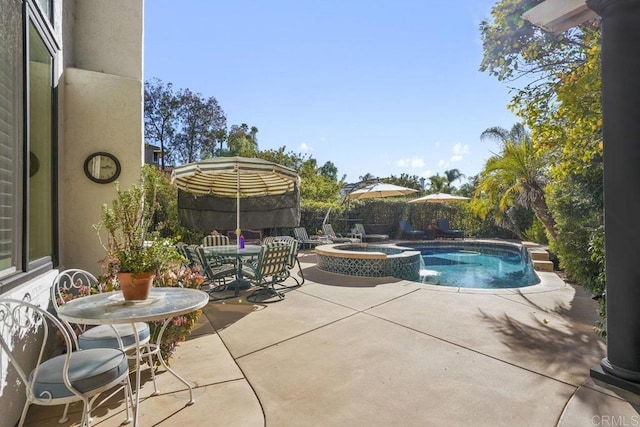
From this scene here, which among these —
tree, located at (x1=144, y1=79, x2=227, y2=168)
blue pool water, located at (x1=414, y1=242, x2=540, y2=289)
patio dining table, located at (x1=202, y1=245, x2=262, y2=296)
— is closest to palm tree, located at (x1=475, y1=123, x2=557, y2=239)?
blue pool water, located at (x1=414, y1=242, x2=540, y2=289)

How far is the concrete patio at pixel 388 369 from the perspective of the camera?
85.8 inches

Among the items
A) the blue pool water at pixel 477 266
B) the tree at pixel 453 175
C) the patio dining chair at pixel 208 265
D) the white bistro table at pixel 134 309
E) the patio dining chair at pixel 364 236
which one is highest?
the tree at pixel 453 175

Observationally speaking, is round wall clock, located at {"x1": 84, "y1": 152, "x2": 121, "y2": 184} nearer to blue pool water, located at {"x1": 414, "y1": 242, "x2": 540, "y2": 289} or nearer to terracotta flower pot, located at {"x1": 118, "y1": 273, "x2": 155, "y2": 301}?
terracotta flower pot, located at {"x1": 118, "y1": 273, "x2": 155, "y2": 301}

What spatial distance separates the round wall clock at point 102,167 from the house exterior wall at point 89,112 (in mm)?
67

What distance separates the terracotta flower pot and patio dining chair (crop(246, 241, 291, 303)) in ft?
8.95

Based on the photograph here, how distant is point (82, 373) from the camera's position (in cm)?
174

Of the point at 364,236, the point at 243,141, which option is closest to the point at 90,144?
the point at 364,236

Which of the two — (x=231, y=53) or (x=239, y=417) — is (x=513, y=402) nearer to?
(x=239, y=417)

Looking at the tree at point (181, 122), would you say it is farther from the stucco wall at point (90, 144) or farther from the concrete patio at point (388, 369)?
the concrete patio at point (388, 369)

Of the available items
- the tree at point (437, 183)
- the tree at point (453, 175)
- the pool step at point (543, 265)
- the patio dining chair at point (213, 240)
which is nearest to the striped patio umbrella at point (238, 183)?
the patio dining chair at point (213, 240)

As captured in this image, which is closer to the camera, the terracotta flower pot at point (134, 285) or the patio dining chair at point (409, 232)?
the terracotta flower pot at point (134, 285)

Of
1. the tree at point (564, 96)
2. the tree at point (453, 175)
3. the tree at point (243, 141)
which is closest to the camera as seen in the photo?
the tree at point (564, 96)

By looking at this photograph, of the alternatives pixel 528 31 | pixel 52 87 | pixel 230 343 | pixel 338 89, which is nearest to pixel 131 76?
pixel 52 87

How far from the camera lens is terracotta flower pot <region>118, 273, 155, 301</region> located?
7.52 feet
